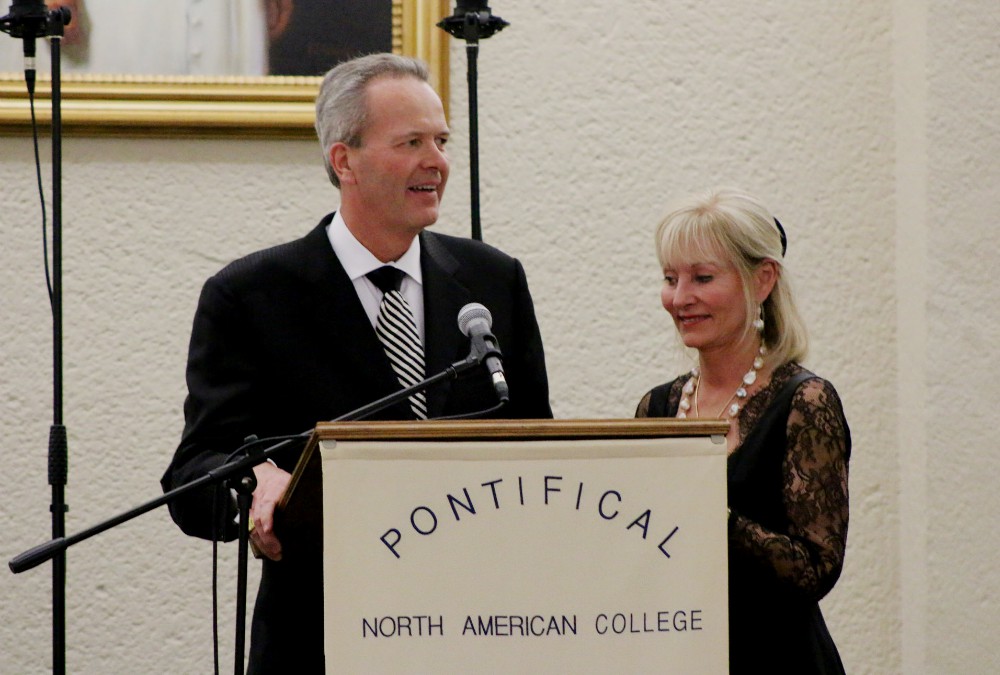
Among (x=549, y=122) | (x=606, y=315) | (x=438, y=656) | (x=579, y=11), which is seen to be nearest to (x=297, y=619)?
(x=438, y=656)

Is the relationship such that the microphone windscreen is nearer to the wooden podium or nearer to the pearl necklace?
the wooden podium

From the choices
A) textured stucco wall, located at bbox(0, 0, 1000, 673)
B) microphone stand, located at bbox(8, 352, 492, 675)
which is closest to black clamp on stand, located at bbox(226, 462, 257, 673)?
microphone stand, located at bbox(8, 352, 492, 675)

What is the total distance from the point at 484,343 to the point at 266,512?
364mm

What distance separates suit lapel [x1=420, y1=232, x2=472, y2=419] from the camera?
2145 millimetres

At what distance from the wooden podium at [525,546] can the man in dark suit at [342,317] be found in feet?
1.61

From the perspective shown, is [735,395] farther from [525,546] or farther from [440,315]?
[525,546]

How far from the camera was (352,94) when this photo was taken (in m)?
2.30

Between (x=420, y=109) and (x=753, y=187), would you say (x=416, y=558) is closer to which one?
(x=420, y=109)

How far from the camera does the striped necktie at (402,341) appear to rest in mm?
2141

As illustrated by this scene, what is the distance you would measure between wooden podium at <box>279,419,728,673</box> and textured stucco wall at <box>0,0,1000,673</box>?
166 centimetres

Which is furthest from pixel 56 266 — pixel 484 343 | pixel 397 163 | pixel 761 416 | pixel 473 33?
pixel 761 416

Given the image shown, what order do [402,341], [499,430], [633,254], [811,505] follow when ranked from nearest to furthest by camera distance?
[499,430] → [811,505] → [402,341] → [633,254]

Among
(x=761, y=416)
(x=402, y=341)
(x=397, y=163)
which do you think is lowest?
(x=761, y=416)

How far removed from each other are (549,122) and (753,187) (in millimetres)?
556
